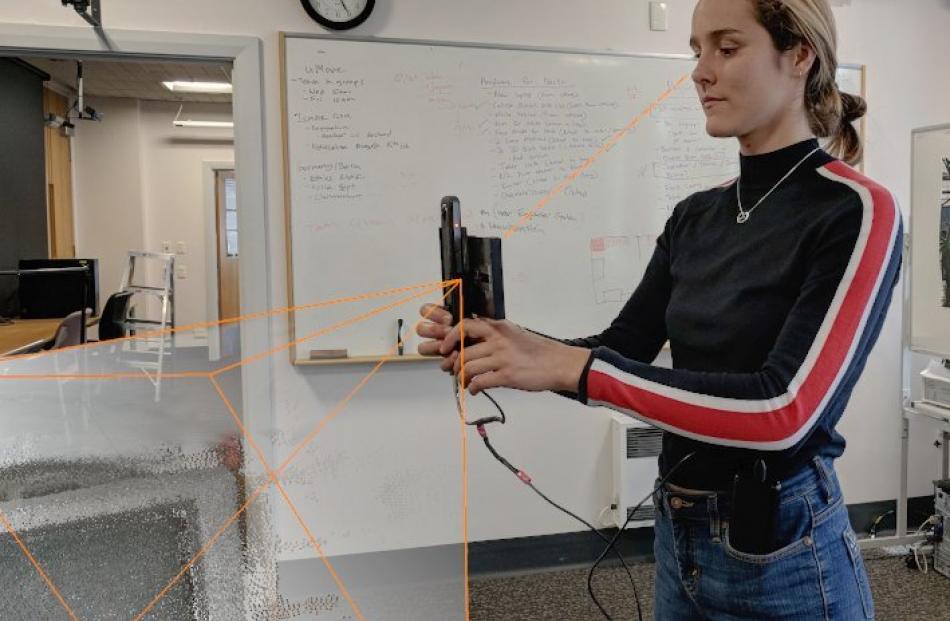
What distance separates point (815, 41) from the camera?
0.86m

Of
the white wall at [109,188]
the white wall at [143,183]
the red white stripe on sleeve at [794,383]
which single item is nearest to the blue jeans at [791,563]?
the red white stripe on sleeve at [794,383]

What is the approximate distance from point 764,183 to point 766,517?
0.43 m

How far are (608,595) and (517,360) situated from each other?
6.23 ft

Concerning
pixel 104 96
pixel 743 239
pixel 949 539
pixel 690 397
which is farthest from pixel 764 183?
pixel 104 96

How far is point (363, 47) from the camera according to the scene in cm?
238

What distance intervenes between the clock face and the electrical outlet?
40.5 inches

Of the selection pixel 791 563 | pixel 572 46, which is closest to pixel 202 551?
pixel 791 563

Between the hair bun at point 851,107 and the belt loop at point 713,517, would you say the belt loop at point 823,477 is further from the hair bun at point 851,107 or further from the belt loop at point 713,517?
the hair bun at point 851,107

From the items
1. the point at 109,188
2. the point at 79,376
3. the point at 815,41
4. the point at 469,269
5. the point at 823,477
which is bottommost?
the point at 823,477

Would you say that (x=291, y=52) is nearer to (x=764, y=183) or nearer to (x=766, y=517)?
(x=764, y=183)

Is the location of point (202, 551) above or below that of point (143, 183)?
below

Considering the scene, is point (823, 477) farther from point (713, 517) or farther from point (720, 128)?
point (720, 128)

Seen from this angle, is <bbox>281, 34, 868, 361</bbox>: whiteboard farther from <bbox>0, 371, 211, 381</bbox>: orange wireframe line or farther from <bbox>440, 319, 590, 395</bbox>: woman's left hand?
<bbox>440, 319, 590, 395</bbox>: woman's left hand

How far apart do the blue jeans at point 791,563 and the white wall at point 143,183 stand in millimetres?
5826
